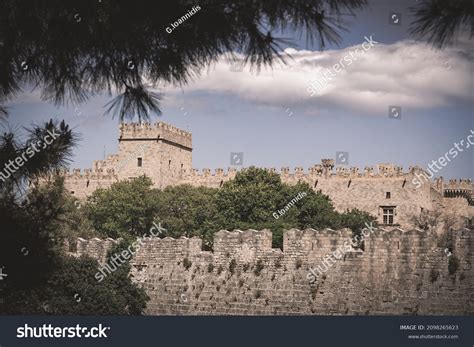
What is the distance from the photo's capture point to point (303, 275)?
63.6 feet

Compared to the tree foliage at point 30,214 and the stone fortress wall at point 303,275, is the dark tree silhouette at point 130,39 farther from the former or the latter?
the stone fortress wall at point 303,275

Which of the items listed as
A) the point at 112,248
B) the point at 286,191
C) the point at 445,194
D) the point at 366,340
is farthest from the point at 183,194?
the point at 366,340

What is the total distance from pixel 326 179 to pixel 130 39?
50.9 m

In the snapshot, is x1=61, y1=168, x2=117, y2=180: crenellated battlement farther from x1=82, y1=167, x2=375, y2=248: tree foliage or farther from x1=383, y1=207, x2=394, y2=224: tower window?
x1=383, y1=207, x2=394, y2=224: tower window

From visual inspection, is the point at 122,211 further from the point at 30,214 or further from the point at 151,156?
the point at 30,214

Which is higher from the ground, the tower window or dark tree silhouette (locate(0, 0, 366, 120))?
the tower window

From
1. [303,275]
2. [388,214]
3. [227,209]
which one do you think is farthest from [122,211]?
[303,275]

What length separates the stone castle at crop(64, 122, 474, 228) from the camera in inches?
2275

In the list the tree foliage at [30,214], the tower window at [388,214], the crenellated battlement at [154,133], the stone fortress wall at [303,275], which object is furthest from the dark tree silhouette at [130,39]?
the crenellated battlement at [154,133]

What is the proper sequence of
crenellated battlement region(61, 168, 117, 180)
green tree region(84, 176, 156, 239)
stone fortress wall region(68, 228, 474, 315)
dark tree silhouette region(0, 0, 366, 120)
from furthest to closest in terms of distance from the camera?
crenellated battlement region(61, 168, 117, 180)
green tree region(84, 176, 156, 239)
stone fortress wall region(68, 228, 474, 315)
dark tree silhouette region(0, 0, 366, 120)

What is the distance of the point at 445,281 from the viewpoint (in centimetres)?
1742

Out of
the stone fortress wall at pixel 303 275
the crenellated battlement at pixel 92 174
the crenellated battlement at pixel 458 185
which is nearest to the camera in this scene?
the stone fortress wall at pixel 303 275

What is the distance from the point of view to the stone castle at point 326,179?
57.8 m

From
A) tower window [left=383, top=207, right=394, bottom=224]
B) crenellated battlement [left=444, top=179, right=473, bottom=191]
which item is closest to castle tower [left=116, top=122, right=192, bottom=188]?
tower window [left=383, top=207, right=394, bottom=224]
